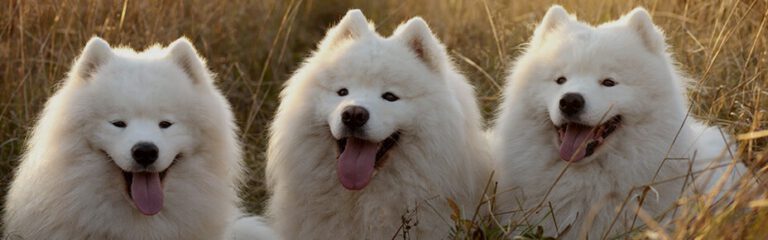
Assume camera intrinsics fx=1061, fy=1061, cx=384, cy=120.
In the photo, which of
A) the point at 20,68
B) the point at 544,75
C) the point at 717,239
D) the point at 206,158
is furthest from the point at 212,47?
the point at 717,239

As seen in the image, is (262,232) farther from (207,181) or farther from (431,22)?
(431,22)

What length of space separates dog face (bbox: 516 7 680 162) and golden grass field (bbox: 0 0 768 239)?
1.76 ft

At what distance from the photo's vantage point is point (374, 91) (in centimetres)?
514

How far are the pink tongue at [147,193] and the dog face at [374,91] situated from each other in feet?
2.76

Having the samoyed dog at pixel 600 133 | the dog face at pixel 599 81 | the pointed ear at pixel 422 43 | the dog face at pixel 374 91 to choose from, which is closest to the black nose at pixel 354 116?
the dog face at pixel 374 91

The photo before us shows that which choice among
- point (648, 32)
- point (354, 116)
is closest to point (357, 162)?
point (354, 116)

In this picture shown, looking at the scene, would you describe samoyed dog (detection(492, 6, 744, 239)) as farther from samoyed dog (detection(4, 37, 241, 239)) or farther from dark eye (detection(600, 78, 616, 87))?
samoyed dog (detection(4, 37, 241, 239))

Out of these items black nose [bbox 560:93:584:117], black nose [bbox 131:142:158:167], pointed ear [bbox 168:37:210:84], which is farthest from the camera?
pointed ear [bbox 168:37:210:84]

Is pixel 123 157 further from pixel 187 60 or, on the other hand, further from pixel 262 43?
pixel 262 43

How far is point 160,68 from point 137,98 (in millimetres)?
310

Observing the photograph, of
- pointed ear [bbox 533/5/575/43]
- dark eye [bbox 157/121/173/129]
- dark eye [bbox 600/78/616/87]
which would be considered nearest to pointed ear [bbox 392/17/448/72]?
pointed ear [bbox 533/5/575/43]

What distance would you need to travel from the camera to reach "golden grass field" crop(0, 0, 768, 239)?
255 inches

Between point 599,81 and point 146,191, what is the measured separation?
7.21 feet

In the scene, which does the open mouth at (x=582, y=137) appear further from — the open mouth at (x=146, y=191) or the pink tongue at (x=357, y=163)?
the open mouth at (x=146, y=191)
